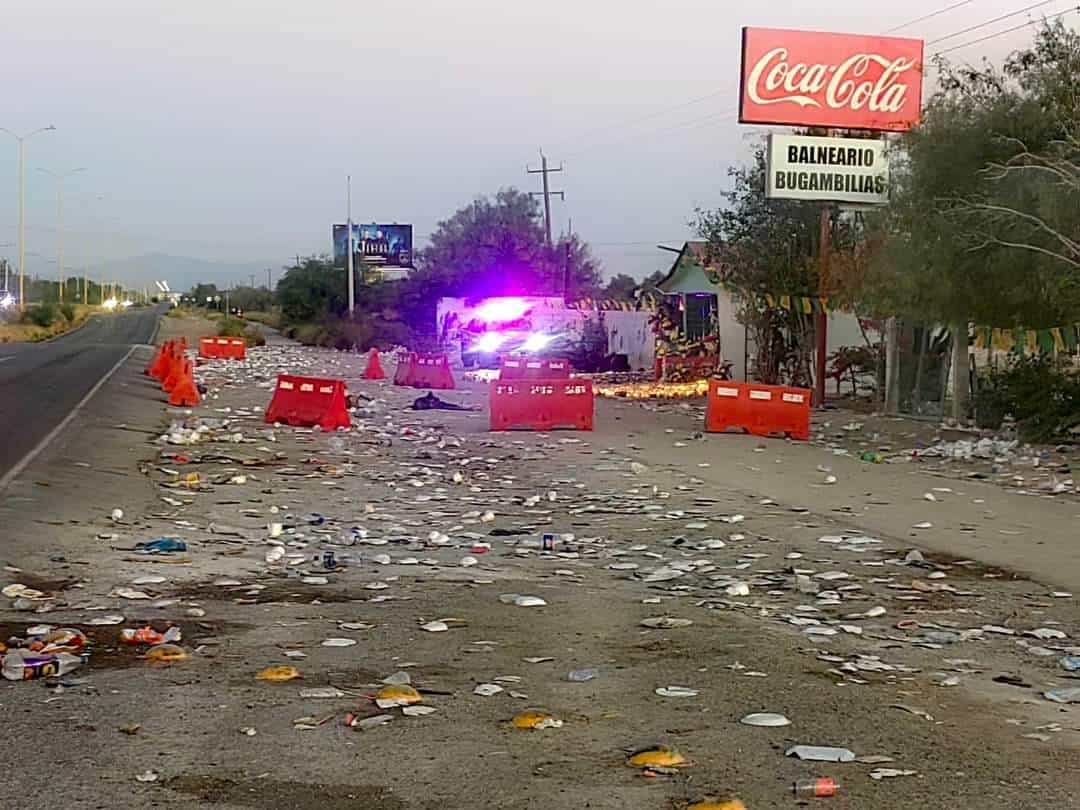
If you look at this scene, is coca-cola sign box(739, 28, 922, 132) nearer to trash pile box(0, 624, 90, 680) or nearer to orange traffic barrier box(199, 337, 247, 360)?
trash pile box(0, 624, 90, 680)

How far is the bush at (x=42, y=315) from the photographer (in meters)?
99.1

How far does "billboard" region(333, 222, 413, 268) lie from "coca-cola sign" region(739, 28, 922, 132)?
71.9 meters

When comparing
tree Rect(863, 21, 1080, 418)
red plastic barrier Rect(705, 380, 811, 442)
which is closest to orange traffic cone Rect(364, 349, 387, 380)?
red plastic barrier Rect(705, 380, 811, 442)

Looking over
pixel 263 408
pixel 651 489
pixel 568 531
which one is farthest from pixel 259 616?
pixel 263 408

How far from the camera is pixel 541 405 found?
2153cm

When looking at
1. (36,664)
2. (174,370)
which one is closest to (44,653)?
(36,664)

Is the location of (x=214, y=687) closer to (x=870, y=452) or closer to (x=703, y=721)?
(x=703, y=721)

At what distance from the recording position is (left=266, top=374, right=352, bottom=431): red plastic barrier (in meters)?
21.5

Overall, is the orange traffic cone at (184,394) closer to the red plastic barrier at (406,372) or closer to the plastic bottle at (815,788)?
the red plastic barrier at (406,372)

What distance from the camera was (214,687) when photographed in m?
6.34

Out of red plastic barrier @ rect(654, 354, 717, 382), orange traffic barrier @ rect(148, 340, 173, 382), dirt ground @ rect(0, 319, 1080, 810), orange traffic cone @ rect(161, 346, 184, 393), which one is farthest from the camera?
red plastic barrier @ rect(654, 354, 717, 382)

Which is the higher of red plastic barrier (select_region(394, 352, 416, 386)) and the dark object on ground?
red plastic barrier (select_region(394, 352, 416, 386))

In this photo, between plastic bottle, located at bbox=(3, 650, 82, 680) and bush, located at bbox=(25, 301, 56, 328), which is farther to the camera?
bush, located at bbox=(25, 301, 56, 328)

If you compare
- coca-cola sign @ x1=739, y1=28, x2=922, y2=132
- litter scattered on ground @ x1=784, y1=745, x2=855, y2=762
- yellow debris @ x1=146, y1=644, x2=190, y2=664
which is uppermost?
coca-cola sign @ x1=739, y1=28, x2=922, y2=132
